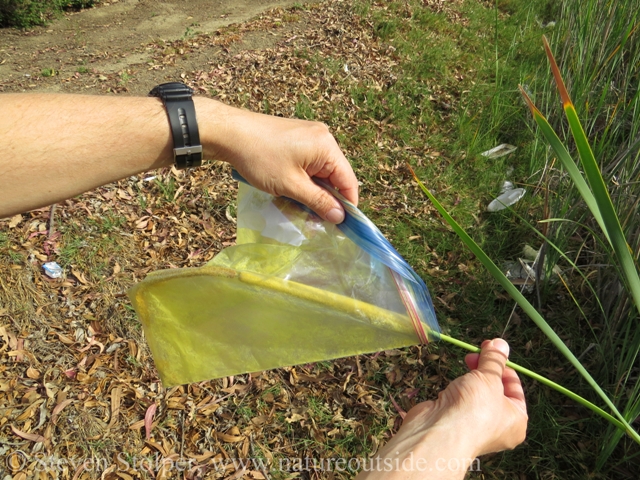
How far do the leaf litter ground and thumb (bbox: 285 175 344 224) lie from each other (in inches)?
50.4

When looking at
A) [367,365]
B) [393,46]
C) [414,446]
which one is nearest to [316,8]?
[393,46]

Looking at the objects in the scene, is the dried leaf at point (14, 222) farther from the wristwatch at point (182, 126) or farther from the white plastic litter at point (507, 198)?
the white plastic litter at point (507, 198)

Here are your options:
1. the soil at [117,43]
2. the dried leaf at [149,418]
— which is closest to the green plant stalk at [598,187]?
the dried leaf at [149,418]

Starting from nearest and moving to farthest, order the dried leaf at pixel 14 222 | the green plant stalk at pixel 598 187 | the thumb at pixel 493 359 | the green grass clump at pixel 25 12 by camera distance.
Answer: the green plant stalk at pixel 598 187 → the thumb at pixel 493 359 → the dried leaf at pixel 14 222 → the green grass clump at pixel 25 12

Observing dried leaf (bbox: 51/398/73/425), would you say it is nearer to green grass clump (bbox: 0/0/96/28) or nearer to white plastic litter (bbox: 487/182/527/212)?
white plastic litter (bbox: 487/182/527/212)

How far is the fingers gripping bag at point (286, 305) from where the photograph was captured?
3.91 ft

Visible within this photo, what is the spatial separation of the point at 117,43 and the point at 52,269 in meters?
3.96

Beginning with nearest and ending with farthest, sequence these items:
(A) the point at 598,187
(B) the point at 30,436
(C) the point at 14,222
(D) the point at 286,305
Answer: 1. (A) the point at 598,187
2. (D) the point at 286,305
3. (B) the point at 30,436
4. (C) the point at 14,222

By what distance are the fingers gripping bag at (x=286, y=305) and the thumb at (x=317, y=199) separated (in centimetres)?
3

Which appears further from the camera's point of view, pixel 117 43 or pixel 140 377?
pixel 117 43

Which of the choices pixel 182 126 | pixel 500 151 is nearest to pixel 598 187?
pixel 182 126

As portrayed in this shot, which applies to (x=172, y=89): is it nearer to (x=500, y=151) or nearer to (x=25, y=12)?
(x=500, y=151)

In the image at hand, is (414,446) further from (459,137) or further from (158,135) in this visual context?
(459,137)

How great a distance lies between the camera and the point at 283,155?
1.49 m
